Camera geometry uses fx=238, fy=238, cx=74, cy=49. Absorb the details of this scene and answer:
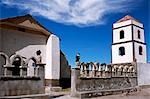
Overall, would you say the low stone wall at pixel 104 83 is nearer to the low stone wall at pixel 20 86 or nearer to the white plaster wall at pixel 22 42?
the low stone wall at pixel 20 86

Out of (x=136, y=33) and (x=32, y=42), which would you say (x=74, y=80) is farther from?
(x=136, y=33)

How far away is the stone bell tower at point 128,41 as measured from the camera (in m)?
28.0

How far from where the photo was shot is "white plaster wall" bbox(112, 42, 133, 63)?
27880mm

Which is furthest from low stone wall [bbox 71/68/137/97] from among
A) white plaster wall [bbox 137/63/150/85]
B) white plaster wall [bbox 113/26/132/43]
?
white plaster wall [bbox 113/26/132/43]

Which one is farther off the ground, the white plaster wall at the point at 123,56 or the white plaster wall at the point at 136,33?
the white plaster wall at the point at 136,33

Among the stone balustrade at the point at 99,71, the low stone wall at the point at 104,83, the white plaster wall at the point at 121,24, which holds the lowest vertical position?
the low stone wall at the point at 104,83

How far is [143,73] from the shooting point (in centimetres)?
2405

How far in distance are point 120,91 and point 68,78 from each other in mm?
5657

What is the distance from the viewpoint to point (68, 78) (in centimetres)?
2247

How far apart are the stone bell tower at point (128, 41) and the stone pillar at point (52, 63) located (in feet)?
34.8

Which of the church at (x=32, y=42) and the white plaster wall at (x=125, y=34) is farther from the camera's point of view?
the white plaster wall at (x=125, y=34)

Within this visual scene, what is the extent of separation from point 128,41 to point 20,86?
18864mm

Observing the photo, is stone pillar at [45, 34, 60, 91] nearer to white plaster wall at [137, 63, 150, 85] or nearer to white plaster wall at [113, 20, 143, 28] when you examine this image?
white plaster wall at [137, 63, 150, 85]

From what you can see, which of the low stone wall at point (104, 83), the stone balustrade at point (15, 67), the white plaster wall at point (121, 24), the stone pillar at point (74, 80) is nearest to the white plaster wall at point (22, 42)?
the stone balustrade at point (15, 67)
